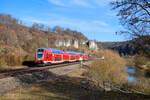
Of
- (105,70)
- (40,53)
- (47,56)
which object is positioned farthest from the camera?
(47,56)

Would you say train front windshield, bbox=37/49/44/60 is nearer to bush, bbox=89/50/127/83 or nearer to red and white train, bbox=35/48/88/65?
red and white train, bbox=35/48/88/65

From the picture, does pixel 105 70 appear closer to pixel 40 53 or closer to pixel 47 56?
pixel 47 56

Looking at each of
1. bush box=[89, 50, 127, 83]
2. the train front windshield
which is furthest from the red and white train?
bush box=[89, 50, 127, 83]

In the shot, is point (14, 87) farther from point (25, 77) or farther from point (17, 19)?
point (17, 19)

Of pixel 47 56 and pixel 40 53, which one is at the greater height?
pixel 40 53

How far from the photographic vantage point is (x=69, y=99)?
407 inches

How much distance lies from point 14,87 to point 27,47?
4551 cm

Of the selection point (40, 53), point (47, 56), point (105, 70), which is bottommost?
point (105, 70)

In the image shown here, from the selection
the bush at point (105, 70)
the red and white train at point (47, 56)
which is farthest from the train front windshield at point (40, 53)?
the bush at point (105, 70)

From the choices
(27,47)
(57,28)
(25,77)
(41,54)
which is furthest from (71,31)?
(25,77)

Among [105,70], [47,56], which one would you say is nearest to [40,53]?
[47,56]

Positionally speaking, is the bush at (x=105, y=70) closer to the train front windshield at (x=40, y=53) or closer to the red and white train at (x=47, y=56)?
the red and white train at (x=47, y=56)

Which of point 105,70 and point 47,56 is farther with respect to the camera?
point 47,56

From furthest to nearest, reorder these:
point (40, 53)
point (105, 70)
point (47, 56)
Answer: point (47, 56), point (40, 53), point (105, 70)
